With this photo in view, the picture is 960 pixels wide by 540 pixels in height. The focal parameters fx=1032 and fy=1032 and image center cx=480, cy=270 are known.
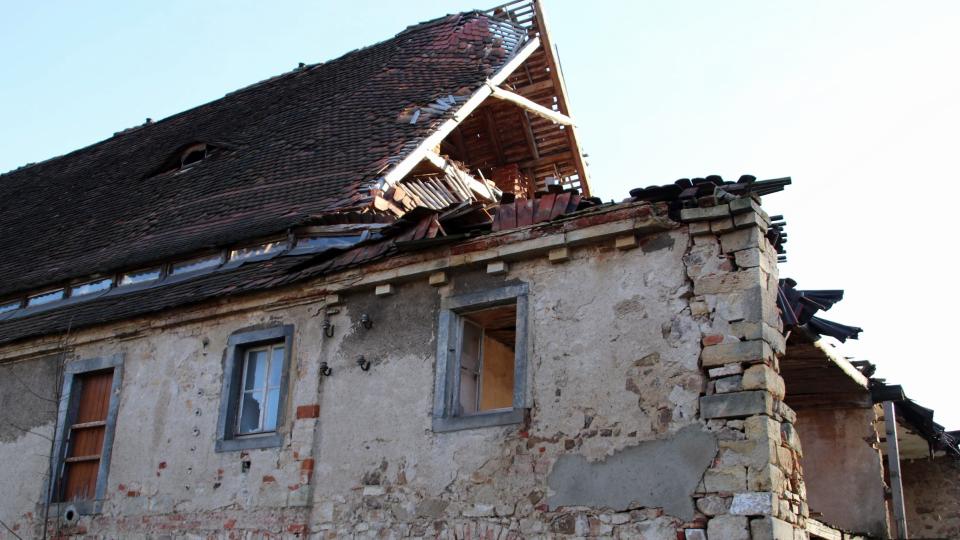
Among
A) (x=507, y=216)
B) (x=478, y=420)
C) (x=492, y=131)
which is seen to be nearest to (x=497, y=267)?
(x=507, y=216)

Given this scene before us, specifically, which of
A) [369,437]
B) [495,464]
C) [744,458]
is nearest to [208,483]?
[369,437]

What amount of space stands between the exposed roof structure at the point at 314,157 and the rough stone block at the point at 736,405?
490 centimetres

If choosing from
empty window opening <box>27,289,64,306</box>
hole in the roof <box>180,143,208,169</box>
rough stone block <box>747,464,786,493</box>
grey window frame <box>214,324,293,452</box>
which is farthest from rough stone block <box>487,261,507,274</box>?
hole in the roof <box>180,143,208,169</box>

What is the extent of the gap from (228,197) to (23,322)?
2.75 metres

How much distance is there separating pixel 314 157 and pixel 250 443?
15.0ft

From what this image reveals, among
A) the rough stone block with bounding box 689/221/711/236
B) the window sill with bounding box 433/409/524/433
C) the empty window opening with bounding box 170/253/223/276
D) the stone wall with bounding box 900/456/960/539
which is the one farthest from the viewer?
the stone wall with bounding box 900/456/960/539

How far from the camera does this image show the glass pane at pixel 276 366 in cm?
971

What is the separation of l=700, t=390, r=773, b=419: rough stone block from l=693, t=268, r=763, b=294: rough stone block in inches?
31.0

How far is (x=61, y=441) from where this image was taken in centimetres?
1073

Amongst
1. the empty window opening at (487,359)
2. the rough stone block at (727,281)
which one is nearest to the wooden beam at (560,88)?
the empty window opening at (487,359)

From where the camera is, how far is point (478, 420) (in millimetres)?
8242

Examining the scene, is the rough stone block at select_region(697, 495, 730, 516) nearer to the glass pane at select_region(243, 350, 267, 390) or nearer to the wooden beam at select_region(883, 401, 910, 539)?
the wooden beam at select_region(883, 401, 910, 539)

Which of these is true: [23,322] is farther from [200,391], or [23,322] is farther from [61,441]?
[200,391]

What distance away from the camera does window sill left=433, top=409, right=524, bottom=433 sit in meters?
8.07
